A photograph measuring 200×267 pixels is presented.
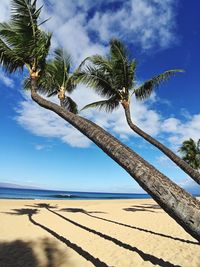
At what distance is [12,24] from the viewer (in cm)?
874

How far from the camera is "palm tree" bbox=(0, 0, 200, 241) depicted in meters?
3.05

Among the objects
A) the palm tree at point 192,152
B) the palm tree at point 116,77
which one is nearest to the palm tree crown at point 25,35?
the palm tree at point 116,77

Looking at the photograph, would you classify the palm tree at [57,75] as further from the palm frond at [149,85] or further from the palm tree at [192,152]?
the palm tree at [192,152]

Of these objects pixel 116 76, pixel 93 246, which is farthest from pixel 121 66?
pixel 93 246

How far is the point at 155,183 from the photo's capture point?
346cm

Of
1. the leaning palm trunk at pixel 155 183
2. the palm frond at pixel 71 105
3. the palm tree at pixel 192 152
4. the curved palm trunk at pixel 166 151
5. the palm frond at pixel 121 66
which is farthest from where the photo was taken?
the palm tree at pixel 192 152

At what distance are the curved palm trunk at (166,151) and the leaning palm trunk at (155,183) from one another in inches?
142

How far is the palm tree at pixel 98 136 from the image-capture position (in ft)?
10.0

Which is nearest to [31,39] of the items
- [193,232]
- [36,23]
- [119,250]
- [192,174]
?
[36,23]

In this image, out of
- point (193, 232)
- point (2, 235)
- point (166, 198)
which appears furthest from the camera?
point (2, 235)

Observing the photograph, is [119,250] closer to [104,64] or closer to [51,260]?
[51,260]

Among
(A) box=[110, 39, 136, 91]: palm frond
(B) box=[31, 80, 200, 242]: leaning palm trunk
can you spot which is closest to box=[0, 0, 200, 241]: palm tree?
(B) box=[31, 80, 200, 242]: leaning palm trunk

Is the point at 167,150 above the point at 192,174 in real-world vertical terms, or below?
above

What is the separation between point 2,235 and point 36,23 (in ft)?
25.3
